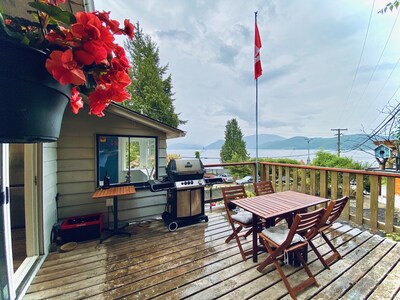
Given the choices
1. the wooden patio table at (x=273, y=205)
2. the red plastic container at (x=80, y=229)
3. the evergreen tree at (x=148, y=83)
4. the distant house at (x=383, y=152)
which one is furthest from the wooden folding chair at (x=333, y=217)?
the evergreen tree at (x=148, y=83)

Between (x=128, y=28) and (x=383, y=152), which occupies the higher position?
(x=128, y=28)

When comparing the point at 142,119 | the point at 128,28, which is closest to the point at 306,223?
the point at 128,28

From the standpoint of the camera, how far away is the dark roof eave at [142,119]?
3107 millimetres

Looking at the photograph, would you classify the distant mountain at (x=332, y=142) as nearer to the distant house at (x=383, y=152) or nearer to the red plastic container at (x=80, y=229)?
the distant house at (x=383, y=152)

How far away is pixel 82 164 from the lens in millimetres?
3271

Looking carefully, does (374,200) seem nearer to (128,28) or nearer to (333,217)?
(333,217)

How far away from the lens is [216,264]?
90.1 inches

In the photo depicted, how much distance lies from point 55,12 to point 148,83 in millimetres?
17187

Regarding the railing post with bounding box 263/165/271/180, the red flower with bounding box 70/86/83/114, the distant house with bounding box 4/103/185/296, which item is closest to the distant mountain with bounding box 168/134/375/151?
the railing post with bounding box 263/165/271/180

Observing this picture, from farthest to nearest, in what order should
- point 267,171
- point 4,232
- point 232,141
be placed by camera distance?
point 232,141, point 267,171, point 4,232

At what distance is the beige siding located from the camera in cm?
251

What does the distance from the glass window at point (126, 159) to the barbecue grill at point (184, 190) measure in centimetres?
56

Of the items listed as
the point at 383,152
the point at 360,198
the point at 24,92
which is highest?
the point at 24,92

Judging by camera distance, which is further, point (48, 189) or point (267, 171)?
point (267, 171)
